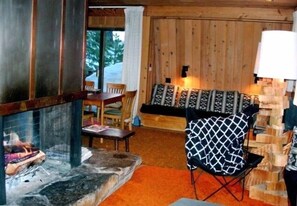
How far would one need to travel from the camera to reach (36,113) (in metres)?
3.17

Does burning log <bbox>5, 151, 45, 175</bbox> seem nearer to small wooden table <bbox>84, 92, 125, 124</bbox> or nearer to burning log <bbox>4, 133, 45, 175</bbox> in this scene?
burning log <bbox>4, 133, 45, 175</bbox>

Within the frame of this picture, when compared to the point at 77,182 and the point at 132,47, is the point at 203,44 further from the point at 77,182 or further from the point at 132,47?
the point at 77,182

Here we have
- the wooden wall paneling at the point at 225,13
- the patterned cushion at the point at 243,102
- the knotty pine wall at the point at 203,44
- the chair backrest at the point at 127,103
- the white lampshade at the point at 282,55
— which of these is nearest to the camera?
the white lampshade at the point at 282,55

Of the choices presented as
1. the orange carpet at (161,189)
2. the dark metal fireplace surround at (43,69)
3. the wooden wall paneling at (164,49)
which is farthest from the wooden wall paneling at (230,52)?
the dark metal fireplace surround at (43,69)

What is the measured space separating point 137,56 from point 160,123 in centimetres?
144

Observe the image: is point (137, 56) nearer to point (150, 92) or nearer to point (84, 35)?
point (150, 92)

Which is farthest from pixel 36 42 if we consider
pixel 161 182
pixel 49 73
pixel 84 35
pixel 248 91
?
pixel 248 91

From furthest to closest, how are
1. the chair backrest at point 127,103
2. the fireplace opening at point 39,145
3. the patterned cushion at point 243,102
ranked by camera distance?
the patterned cushion at point 243,102
the chair backrest at point 127,103
the fireplace opening at point 39,145

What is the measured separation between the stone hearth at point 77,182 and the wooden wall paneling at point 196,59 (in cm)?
369

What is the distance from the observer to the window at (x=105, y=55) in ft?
25.6

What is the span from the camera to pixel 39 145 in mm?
3232

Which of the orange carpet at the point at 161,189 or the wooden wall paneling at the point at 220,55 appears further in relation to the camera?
the wooden wall paneling at the point at 220,55

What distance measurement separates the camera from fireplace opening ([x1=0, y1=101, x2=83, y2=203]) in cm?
274

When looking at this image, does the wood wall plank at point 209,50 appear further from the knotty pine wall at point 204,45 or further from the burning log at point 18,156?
the burning log at point 18,156
